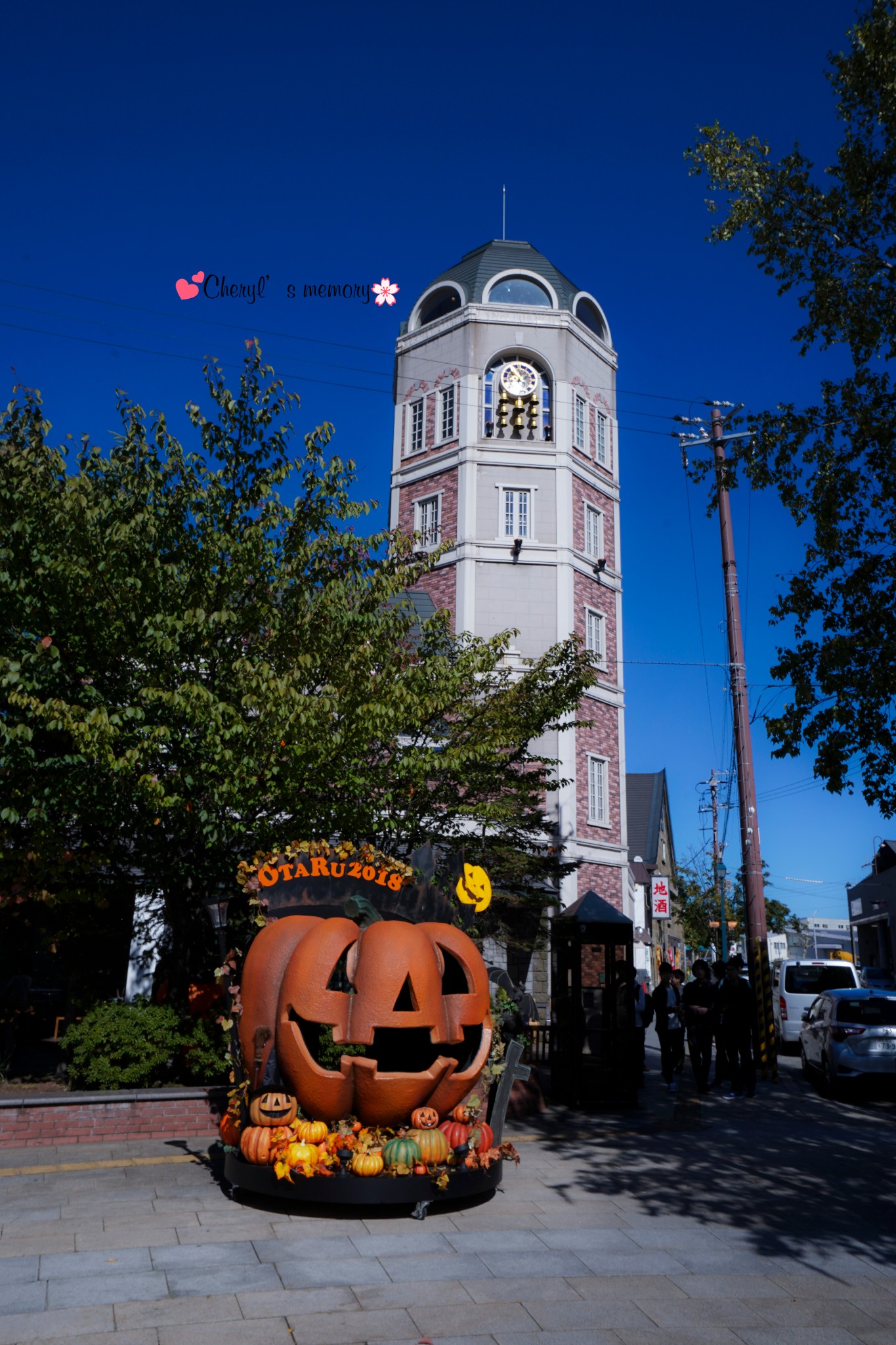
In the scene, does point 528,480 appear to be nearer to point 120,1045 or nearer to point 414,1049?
point 120,1045

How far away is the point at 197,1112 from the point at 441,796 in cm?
583

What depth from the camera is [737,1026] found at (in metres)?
14.9

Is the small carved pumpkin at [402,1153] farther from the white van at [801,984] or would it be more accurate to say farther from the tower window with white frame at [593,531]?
the tower window with white frame at [593,531]

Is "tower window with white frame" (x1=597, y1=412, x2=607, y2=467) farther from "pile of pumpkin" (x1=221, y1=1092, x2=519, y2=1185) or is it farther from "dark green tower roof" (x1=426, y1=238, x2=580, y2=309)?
"pile of pumpkin" (x1=221, y1=1092, x2=519, y2=1185)

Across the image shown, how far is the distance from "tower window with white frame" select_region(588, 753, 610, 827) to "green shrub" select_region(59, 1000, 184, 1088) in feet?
53.9

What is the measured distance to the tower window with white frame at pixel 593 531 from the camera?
28.8 metres

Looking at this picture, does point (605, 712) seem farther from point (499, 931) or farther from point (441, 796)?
point (441, 796)

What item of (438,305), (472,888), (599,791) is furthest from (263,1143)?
(438,305)

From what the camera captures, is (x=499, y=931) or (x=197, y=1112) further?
(x=499, y=931)

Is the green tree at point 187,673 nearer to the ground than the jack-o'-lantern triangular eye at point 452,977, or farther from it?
farther from it

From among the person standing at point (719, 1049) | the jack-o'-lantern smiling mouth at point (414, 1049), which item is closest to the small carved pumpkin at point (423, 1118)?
the jack-o'-lantern smiling mouth at point (414, 1049)

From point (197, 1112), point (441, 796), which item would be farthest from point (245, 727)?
point (441, 796)

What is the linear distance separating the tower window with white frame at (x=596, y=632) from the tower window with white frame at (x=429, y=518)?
4486 millimetres

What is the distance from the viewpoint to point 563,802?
26.1 meters
